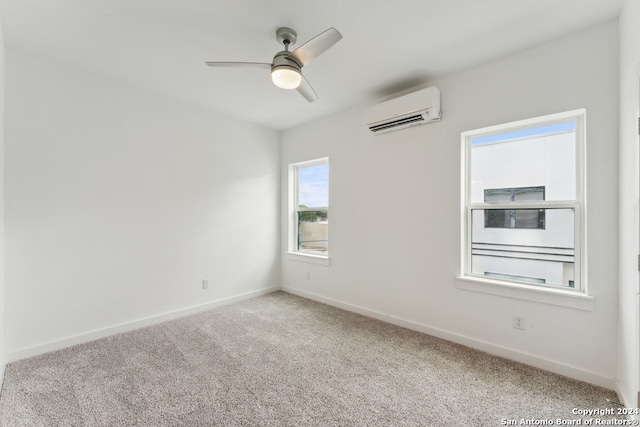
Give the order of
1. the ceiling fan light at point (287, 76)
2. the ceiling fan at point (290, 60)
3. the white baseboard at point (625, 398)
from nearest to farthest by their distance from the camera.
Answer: the white baseboard at point (625, 398)
the ceiling fan at point (290, 60)
the ceiling fan light at point (287, 76)

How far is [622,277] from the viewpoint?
1853 millimetres

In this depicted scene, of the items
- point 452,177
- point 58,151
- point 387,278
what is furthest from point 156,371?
point 452,177

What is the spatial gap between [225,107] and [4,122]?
195 cm

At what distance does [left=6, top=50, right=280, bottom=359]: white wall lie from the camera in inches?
94.5

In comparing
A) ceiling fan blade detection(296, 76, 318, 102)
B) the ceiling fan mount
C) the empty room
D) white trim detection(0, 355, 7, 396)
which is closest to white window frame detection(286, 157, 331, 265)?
the empty room

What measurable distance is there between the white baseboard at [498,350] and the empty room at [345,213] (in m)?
0.01

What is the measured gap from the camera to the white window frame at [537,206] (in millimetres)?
2121

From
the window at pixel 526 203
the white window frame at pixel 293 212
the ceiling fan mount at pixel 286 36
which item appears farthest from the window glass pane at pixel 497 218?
the white window frame at pixel 293 212

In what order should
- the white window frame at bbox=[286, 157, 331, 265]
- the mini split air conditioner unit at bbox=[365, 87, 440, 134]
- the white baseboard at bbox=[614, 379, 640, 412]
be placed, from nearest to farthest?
1. the white baseboard at bbox=[614, 379, 640, 412]
2. the mini split air conditioner unit at bbox=[365, 87, 440, 134]
3. the white window frame at bbox=[286, 157, 331, 265]

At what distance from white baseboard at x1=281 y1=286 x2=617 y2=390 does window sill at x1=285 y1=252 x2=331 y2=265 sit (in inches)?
23.3

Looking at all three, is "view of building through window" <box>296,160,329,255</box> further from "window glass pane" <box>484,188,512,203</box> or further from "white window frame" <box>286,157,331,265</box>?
"window glass pane" <box>484,188,512,203</box>

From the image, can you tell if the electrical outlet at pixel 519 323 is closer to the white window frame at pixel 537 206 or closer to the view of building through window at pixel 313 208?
the white window frame at pixel 537 206

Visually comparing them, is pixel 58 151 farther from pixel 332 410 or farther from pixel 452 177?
pixel 452 177

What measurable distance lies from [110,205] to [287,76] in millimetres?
2247
